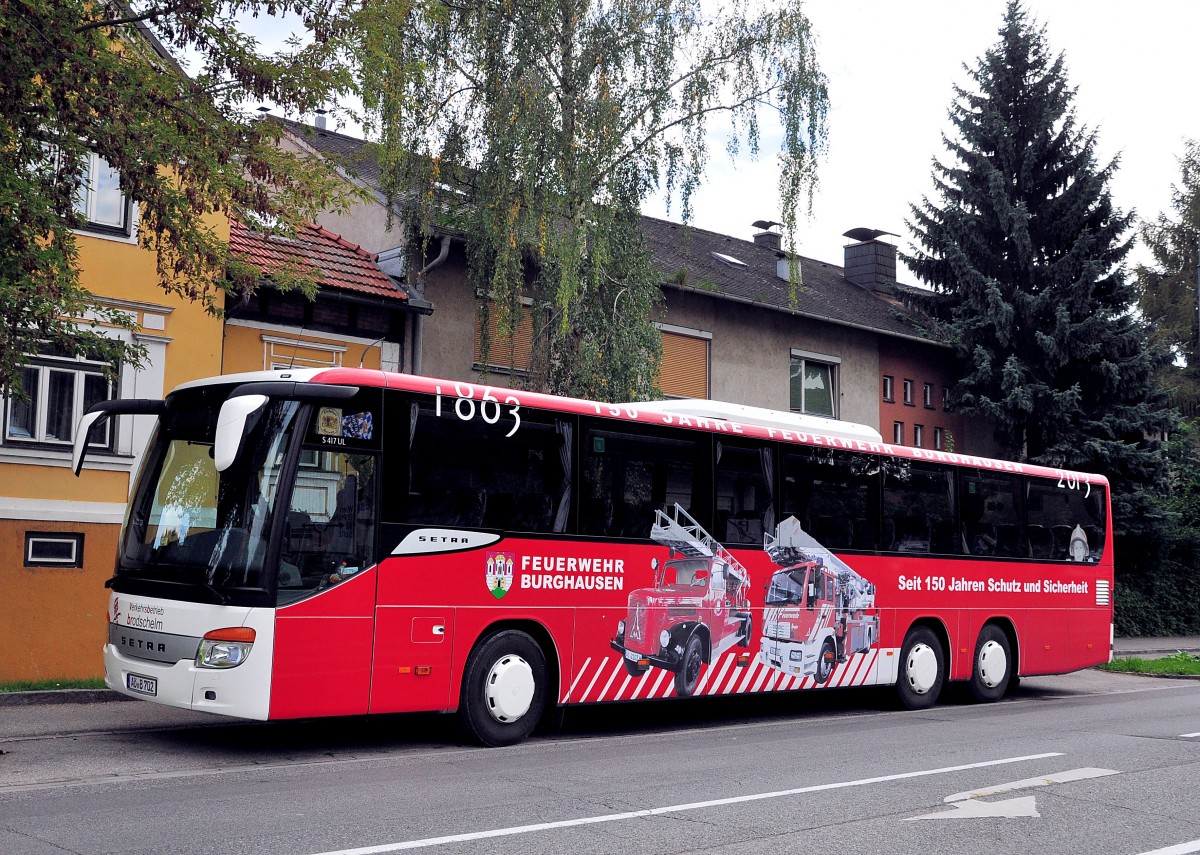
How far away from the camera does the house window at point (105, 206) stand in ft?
53.9

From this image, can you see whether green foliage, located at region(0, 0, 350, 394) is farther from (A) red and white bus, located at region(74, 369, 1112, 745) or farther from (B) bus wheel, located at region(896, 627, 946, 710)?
(B) bus wheel, located at region(896, 627, 946, 710)

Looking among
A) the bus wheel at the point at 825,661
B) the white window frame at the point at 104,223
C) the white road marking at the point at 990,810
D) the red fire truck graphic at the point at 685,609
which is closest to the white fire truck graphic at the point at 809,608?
the bus wheel at the point at 825,661

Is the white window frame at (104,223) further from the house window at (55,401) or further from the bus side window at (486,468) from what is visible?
the bus side window at (486,468)

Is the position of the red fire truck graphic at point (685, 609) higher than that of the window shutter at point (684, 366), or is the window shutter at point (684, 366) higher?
the window shutter at point (684, 366)

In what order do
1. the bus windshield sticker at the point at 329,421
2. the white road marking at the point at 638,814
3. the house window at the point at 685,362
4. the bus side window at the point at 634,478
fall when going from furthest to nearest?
the house window at the point at 685,362 → the bus side window at the point at 634,478 → the bus windshield sticker at the point at 329,421 → the white road marking at the point at 638,814

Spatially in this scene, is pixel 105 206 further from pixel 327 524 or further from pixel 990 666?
pixel 990 666

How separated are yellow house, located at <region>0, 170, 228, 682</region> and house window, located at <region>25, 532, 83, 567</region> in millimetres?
12

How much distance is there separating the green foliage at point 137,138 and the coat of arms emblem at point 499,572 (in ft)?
13.7

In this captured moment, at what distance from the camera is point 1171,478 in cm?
2919

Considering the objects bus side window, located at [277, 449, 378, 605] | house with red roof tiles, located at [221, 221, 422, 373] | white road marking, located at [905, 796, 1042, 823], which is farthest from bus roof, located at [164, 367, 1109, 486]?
house with red roof tiles, located at [221, 221, 422, 373]

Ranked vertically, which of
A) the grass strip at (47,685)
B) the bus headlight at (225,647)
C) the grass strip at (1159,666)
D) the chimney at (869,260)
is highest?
the chimney at (869,260)

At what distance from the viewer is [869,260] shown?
37.7 metres

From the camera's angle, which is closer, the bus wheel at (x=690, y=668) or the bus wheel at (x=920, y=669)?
the bus wheel at (x=690, y=668)

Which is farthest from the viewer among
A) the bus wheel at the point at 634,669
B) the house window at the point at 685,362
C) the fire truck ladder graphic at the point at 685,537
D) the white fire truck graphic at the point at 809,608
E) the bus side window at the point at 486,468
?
the house window at the point at 685,362
